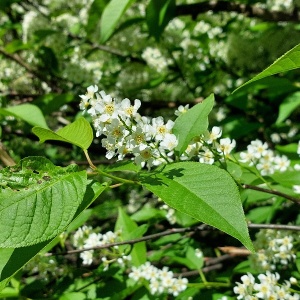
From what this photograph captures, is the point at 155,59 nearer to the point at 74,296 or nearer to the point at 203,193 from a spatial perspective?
the point at 74,296

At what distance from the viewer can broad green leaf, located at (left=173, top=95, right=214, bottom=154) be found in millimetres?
1301

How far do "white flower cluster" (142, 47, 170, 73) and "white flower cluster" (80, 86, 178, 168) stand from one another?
1.99 metres

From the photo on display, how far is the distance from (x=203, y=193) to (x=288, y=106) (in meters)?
1.59

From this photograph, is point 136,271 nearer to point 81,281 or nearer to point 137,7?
point 81,281

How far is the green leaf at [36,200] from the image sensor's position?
0.96 meters

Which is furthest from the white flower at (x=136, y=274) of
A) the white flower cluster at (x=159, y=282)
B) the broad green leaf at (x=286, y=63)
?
→ the broad green leaf at (x=286, y=63)

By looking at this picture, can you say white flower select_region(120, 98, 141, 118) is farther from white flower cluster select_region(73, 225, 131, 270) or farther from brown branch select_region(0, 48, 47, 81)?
brown branch select_region(0, 48, 47, 81)

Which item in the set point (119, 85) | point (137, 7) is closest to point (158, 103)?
point (119, 85)

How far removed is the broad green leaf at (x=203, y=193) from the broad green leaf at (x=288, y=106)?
1.44 m

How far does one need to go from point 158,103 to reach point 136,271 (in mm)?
1548

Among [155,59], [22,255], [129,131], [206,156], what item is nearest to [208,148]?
[206,156]

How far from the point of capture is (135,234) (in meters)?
1.93

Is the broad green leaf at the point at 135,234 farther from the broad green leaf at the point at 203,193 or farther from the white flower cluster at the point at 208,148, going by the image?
the broad green leaf at the point at 203,193

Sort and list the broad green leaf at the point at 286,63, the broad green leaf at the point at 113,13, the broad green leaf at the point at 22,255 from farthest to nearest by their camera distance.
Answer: the broad green leaf at the point at 113,13
the broad green leaf at the point at 22,255
the broad green leaf at the point at 286,63
